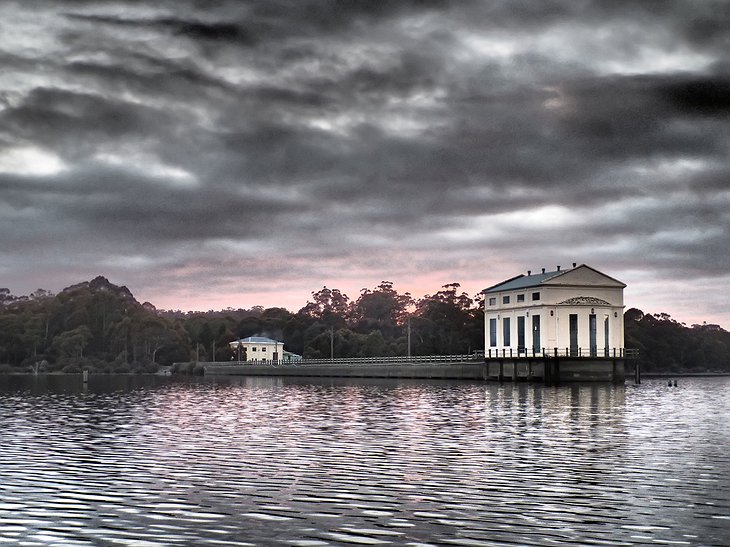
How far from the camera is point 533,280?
113 meters

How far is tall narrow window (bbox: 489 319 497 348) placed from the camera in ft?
382

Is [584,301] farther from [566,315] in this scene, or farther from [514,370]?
[514,370]

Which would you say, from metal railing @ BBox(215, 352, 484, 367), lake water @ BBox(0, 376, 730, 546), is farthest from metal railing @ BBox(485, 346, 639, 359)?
lake water @ BBox(0, 376, 730, 546)

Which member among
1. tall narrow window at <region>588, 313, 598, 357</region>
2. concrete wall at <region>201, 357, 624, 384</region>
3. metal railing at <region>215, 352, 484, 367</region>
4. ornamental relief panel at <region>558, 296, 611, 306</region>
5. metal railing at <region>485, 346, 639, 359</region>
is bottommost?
concrete wall at <region>201, 357, 624, 384</region>

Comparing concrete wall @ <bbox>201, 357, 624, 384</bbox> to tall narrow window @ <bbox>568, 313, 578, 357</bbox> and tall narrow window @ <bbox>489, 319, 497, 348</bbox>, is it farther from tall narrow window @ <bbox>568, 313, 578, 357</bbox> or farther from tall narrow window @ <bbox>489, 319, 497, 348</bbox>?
tall narrow window @ <bbox>489, 319, 497, 348</bbox>

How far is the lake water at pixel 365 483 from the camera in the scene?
15899 mm

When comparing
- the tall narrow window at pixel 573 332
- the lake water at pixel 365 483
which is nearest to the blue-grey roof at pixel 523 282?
the tall narrow window at pixel 573 332

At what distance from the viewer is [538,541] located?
15.1 meters

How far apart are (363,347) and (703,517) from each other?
595 ft

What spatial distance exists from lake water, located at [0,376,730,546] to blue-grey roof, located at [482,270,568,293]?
224 ft

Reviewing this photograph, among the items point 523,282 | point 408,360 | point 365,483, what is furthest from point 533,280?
point 365,483

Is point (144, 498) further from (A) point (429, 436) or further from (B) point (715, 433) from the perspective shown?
(B) point (715, 433)

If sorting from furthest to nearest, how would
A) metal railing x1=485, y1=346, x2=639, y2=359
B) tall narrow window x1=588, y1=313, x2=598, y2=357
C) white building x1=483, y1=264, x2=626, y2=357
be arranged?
tall narrow window x1=588, y1=313, x2=598, y2=357 → white building x1=483, y1=264, x2=626, y2=357 → metal railing x1=485, y1=346, x2=639, y2=359

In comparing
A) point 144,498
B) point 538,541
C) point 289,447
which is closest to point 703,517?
point 538,541
